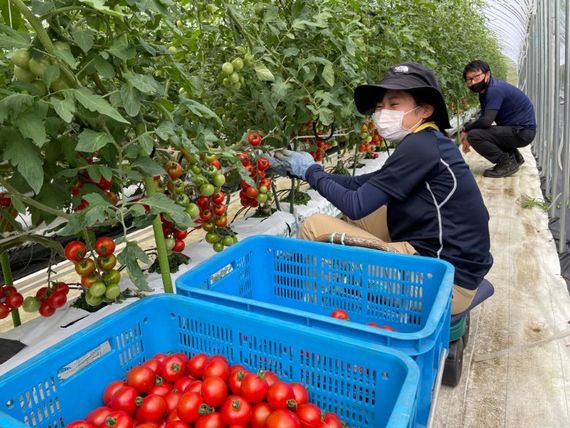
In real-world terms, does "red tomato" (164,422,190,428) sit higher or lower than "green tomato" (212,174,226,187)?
lower

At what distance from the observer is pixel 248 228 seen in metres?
2.67

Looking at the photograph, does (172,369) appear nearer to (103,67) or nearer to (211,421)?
(211,421)

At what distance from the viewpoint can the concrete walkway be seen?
175cm

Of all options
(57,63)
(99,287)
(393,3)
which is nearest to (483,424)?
(99,287)

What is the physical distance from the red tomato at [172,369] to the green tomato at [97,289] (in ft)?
0.91

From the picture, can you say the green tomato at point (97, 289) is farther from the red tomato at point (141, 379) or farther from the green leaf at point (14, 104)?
the green leaf at point (14, 104)

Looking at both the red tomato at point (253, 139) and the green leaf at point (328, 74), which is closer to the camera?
the red tomato at point (253, 139)

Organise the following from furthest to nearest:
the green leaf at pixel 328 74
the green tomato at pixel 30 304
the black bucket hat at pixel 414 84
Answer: the green leaf at pixel 328 74
the black bucket hat at pixel 414 84
the green tomato at pixel 30 304

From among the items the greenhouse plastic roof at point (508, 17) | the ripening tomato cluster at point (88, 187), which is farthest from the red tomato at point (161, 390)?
the greenhouse plastic roof at point (508, 17)

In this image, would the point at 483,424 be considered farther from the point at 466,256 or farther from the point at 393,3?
the point at 393,3

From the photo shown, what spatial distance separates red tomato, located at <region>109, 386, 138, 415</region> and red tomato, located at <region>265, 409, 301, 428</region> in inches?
13.8

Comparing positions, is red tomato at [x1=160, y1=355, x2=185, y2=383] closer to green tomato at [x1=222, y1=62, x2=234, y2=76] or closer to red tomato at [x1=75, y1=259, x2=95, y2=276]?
red tomato at [x1=75, y1=259, x2=95, y2=276]

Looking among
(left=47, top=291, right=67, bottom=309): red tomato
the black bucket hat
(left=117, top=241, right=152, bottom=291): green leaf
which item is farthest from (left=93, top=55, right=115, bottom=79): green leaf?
the black bucket hat

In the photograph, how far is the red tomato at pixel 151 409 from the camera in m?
1.15
